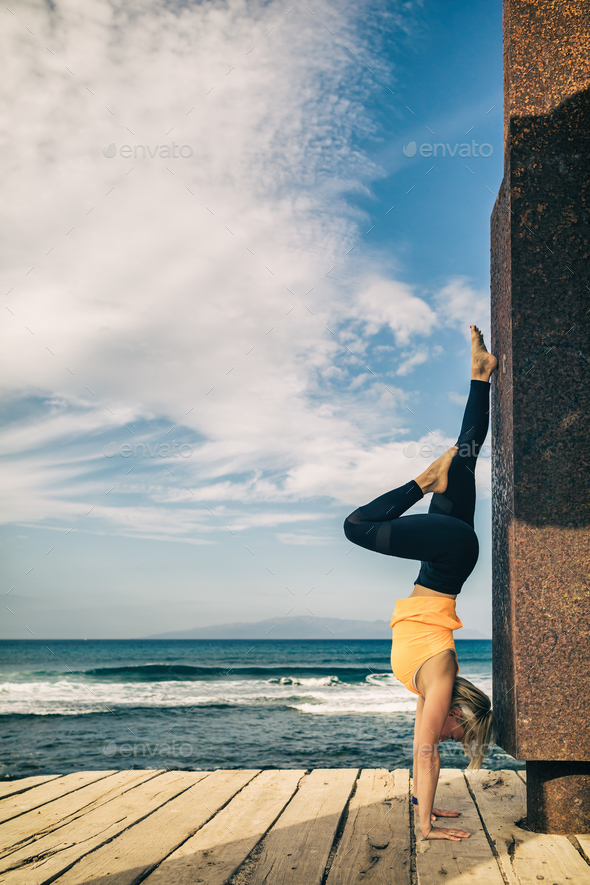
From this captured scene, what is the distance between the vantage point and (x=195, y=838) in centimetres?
260

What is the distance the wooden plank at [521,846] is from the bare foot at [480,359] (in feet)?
7.20

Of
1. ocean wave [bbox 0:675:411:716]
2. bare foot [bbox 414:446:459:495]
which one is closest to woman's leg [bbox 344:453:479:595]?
bare foot [bbox 414:446:459:495]

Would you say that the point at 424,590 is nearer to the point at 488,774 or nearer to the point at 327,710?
the point at 488,774

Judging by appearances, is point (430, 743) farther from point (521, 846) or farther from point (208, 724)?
point (208, 724)

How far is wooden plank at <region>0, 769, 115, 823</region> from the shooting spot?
3109mm

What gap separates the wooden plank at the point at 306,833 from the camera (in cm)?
220

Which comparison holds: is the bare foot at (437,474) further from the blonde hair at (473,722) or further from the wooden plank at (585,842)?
the wooden plank at (585,842)

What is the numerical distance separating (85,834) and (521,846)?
2021 millimetres

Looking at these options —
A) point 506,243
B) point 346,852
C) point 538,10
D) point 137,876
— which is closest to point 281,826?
point 346,852

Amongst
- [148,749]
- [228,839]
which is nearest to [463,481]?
[228,839]

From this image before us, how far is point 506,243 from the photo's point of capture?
2.85 m

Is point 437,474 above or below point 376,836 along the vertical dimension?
above

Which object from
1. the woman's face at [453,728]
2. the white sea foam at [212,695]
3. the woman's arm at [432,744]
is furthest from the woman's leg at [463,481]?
the white sea foam at [212,695]

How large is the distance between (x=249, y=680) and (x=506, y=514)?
21955mm
